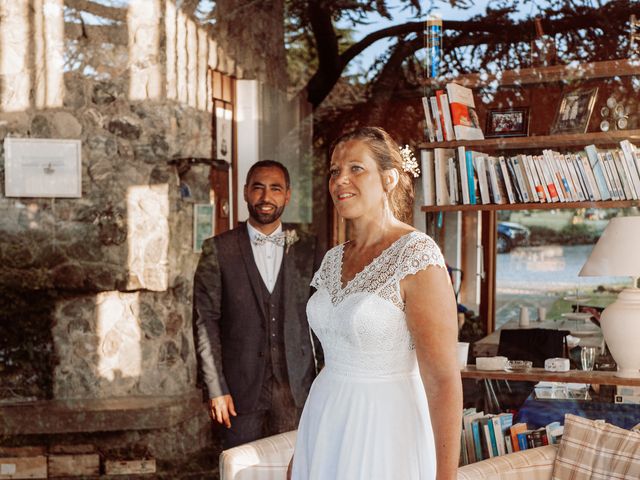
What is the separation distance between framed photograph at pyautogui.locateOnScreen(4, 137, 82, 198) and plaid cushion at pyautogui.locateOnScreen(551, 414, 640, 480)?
270cm

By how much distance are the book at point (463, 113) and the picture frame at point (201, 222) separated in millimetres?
1512

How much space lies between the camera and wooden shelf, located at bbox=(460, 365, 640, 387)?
3051mm

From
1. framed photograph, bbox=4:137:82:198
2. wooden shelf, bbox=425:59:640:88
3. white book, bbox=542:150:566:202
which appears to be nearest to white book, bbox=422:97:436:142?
wooden shelf, bbox=425:59:640:88

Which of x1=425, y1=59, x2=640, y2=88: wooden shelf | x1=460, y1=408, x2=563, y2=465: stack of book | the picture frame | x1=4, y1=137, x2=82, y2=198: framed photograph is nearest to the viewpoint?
x1=460, y1=408, x2=563, y2=465: stack of book

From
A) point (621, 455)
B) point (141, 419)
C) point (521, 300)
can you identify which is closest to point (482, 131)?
point (521, 300)

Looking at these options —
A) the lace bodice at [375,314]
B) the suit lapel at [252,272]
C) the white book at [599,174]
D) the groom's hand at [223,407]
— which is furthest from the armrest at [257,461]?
the white book at [599,174]

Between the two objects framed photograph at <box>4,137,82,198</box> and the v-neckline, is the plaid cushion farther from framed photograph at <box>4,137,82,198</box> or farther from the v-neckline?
framed photograph at <box>4,137,82,198</box>

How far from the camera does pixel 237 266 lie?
335cm

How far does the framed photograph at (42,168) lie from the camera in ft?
13.6

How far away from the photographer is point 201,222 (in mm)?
4406

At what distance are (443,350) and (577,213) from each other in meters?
1.86

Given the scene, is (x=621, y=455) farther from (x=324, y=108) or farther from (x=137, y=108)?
(x=137, y=108)

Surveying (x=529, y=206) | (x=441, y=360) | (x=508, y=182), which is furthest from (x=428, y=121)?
(x=441, y=360)

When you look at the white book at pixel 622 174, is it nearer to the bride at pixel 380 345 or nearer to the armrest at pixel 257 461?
the bride at pixel 380 345
